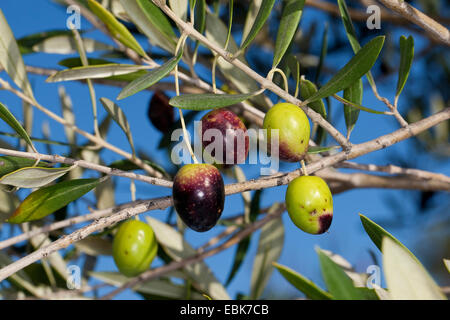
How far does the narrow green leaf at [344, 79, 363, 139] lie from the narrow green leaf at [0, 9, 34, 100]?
989 millimetres

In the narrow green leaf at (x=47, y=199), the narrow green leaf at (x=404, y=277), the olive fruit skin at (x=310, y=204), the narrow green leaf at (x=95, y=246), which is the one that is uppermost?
the narrow green leaf at (x=95, y=246)

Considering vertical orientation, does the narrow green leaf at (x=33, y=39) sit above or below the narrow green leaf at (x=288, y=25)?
above

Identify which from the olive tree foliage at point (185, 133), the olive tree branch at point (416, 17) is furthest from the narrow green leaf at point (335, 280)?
the olive tree branch at point (416, 17)

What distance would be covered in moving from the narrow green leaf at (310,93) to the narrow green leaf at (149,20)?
0.39 metres

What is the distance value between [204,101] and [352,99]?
1.78 ft

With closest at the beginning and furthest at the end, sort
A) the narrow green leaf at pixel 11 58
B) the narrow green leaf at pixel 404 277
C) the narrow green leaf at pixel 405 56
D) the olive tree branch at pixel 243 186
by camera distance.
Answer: the narrow green leaf at pixel 404 277, the olive tree branch at pixel 243 186, the narrow green leaf at pixel 405 56, the narrow green leaf at pixel 11 58

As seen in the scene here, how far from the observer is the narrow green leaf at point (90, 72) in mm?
1309

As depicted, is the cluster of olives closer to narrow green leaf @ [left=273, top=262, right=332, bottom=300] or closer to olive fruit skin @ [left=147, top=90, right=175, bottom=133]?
narrow green leaf @ [left=273, top=262, right=332, bottom=300]

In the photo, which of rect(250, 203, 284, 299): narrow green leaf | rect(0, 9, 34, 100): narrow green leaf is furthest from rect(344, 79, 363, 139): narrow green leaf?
rect(0, 9, 34, 100): narrow green leaf

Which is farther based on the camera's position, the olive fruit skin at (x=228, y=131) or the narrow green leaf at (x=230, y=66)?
the narrow green leaf at (x=230, y=66)

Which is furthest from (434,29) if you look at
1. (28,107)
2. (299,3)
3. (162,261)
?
(28,107)

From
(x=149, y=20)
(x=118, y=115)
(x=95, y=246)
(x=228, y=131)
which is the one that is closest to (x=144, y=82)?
(x=228, y=131)

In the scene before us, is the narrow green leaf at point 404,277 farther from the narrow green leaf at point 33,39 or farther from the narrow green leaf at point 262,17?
the narrow green leaf at point 33,39

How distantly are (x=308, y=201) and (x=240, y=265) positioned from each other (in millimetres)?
1152
